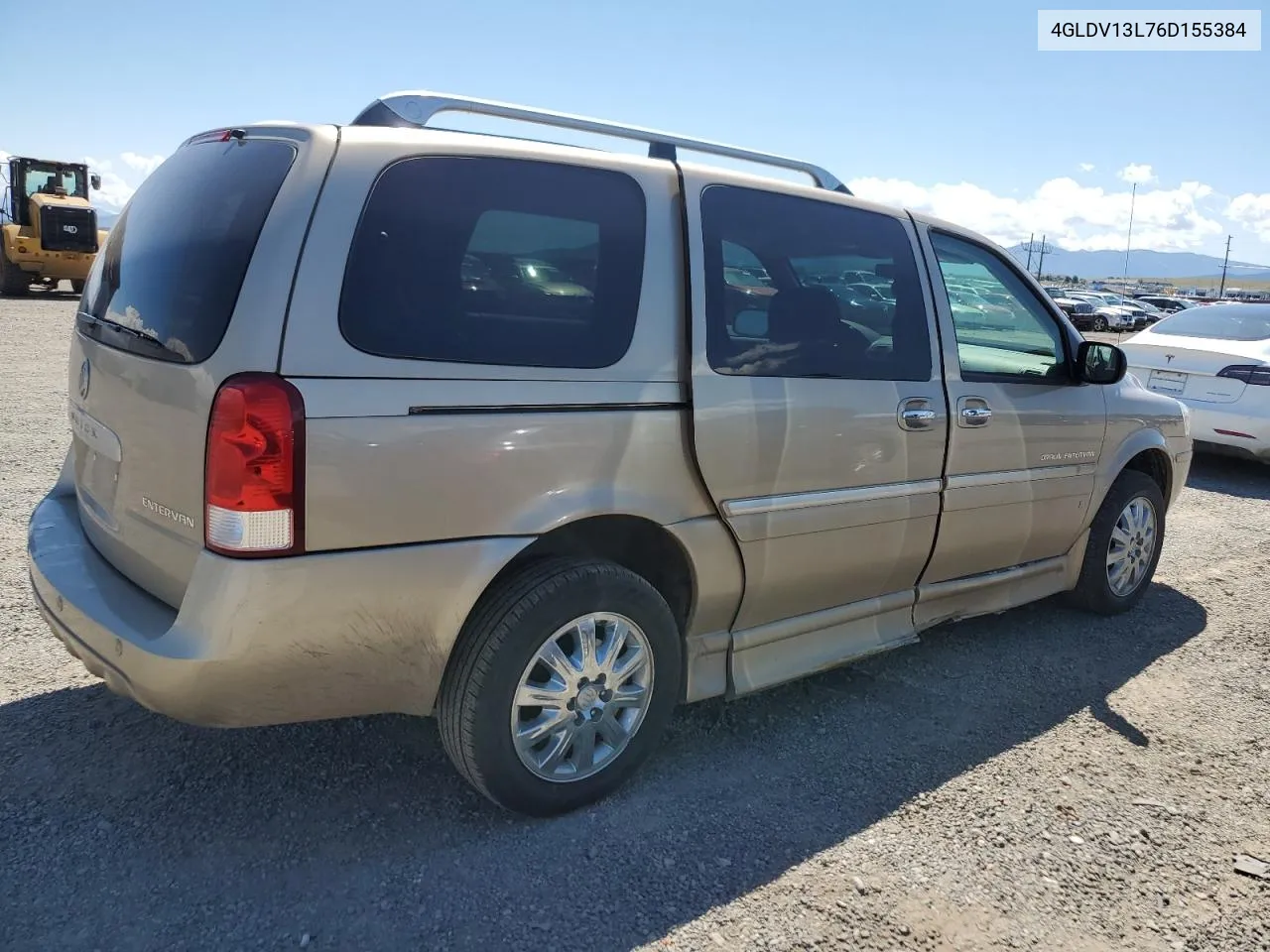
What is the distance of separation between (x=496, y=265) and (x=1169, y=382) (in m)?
7.57

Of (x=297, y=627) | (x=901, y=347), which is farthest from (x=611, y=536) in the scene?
(x=901, y=347)

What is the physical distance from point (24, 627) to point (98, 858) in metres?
1.71

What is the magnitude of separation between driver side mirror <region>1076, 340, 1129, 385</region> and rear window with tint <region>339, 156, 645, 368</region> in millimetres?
2323

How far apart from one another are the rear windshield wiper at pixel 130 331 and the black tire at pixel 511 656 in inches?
40.1

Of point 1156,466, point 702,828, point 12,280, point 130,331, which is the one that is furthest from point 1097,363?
point 12,280

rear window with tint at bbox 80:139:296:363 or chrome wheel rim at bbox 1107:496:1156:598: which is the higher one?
rear window with tint at bbox 80:139:296:363

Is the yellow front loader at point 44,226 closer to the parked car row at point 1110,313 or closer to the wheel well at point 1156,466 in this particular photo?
the wheel well at point 1156,466

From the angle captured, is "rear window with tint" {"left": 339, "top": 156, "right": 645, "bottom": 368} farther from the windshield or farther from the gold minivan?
the windshield

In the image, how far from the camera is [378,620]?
8.10 ft

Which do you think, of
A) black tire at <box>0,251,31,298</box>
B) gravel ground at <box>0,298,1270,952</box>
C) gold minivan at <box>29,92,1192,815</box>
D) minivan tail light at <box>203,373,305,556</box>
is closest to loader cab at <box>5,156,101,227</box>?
black tire at <box>0,251,31,298</box>

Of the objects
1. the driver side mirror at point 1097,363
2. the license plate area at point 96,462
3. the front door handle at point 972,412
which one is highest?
the driver side mirror at point 1097,363

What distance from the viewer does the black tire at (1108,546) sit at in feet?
15.4

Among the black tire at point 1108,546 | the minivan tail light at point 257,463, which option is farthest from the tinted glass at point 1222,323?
the minivan tail light at point 257,463

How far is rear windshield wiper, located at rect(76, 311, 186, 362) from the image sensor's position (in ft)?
8.16
